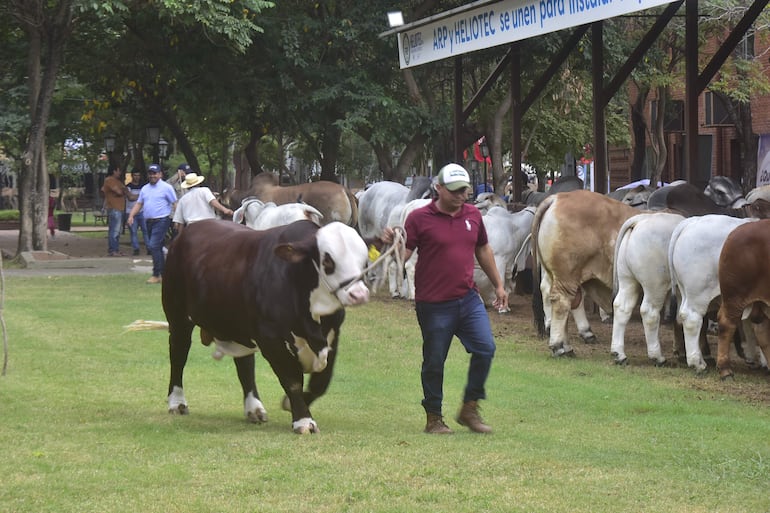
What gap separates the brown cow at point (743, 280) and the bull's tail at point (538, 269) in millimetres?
3102

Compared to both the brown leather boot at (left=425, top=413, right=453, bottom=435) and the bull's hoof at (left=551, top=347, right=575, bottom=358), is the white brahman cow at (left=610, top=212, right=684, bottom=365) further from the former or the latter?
the brown leather boot at (left=425, top=413, right=453, bottom=435)

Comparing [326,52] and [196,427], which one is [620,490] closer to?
[196,427]

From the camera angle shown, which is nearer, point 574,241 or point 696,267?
point 696,267

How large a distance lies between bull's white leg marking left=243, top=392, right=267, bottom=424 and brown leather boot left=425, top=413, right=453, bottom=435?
1.38m

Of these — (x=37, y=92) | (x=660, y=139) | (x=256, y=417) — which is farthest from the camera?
(x=660, y=139)

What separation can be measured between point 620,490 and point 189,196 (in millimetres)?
14810

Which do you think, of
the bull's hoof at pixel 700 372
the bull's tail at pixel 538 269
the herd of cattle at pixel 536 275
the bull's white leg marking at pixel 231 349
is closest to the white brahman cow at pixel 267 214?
the herd of cattle at pixel 536 275

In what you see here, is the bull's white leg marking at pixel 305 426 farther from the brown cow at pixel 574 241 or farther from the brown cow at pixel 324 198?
the brown cow at pixel 324 198

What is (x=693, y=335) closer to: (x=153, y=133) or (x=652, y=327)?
(x=652, y=327)

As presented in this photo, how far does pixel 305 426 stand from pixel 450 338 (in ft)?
3.99

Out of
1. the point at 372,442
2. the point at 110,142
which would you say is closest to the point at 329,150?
the point at 110,142

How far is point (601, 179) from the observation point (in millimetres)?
19141

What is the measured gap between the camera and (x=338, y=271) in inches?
370

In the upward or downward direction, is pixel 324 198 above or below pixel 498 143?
below
